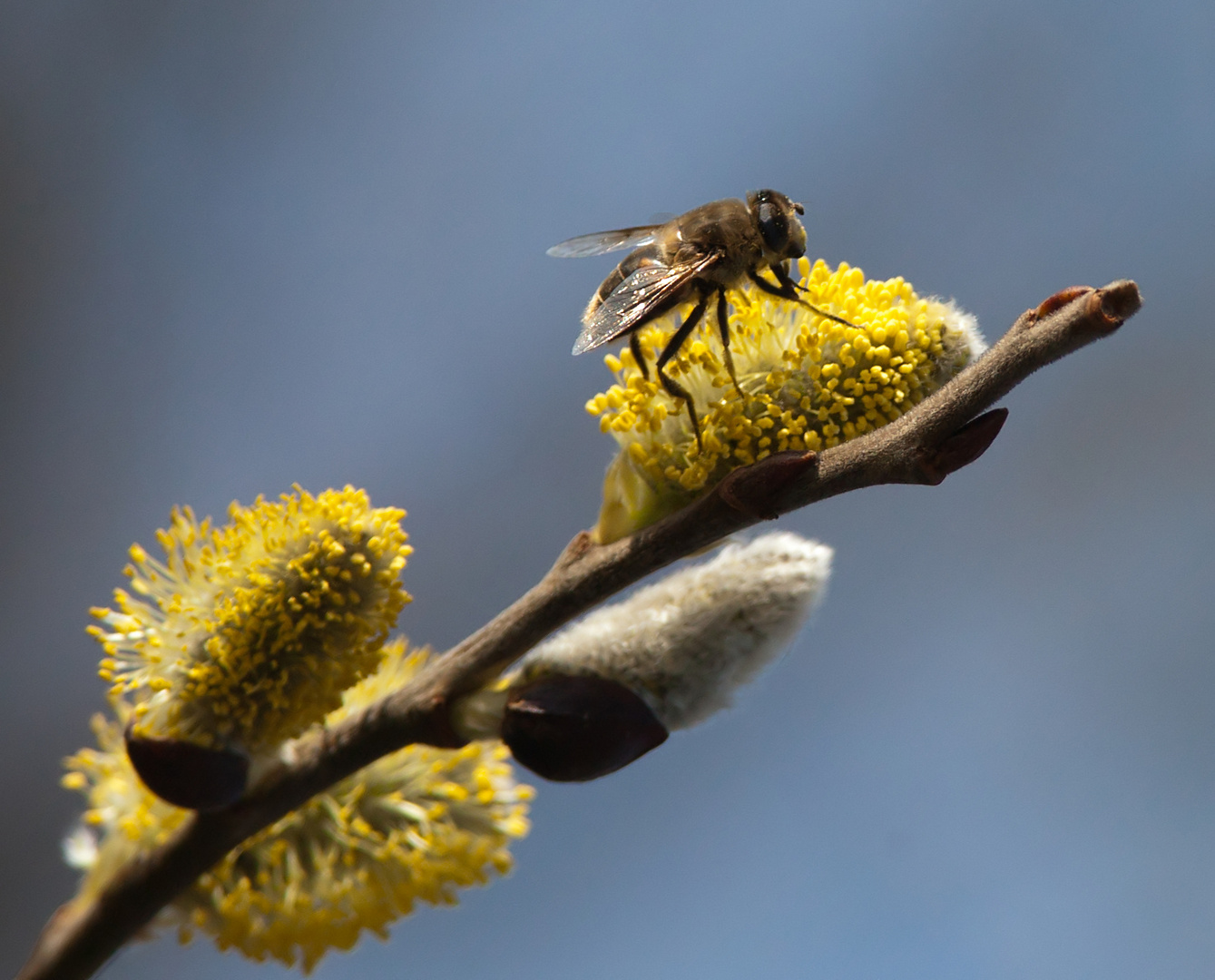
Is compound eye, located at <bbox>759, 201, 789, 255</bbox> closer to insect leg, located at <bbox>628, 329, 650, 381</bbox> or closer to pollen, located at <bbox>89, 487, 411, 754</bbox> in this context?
insect leg, located at <bbox>628, 329, 650, 381</bbox>

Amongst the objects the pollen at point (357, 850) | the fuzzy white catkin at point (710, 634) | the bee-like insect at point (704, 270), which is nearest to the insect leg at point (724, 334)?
the bee-like insect at point (704, 270)

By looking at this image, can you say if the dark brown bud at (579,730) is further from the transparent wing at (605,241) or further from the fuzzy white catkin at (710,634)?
the transparent wing at (605,241)

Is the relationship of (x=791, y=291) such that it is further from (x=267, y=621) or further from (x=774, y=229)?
(x=267, y=621)

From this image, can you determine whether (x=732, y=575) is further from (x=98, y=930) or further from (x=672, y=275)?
(x=98, y=930)

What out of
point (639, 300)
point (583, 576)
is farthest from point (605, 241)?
point (583, 576)

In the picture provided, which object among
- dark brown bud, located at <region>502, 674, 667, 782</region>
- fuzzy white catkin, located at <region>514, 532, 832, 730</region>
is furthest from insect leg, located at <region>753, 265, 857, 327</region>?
dark brown bud, located at <region>502, 674, 667, 782</region>

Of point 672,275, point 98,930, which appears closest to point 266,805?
point 98,930
